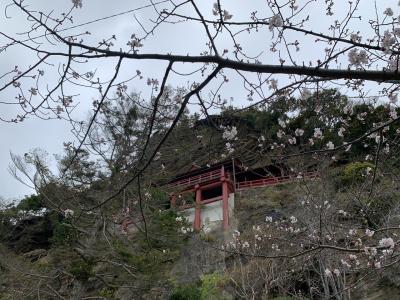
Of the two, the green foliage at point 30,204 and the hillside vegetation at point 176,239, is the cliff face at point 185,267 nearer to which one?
the hillside vegetation at point 176,239

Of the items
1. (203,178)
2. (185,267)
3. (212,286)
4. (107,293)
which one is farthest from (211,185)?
(212,286)

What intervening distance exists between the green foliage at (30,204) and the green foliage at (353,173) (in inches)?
543

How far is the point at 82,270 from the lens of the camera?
10.3m

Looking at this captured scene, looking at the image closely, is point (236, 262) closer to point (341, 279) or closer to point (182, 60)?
point (341, 279)

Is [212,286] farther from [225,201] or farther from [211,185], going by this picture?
[211,185]

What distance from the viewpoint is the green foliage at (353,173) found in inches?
502

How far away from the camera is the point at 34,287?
1023 centimetres

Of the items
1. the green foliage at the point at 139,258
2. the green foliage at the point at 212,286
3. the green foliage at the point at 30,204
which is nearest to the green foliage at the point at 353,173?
the green foliage at the point at 212,286

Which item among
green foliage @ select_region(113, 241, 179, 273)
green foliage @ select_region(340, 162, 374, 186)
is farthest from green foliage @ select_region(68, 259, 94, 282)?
green foliage @ select_region(340, 162, 374, 186)

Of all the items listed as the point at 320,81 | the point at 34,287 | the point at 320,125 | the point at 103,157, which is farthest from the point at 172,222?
the point at 320,81

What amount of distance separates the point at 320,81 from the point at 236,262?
9894mm

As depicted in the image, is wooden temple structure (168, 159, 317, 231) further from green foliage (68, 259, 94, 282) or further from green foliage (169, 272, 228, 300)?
green foliage (68, 259, 94, 282)

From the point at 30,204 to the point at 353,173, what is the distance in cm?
1480

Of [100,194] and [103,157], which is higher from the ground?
[103,157]
